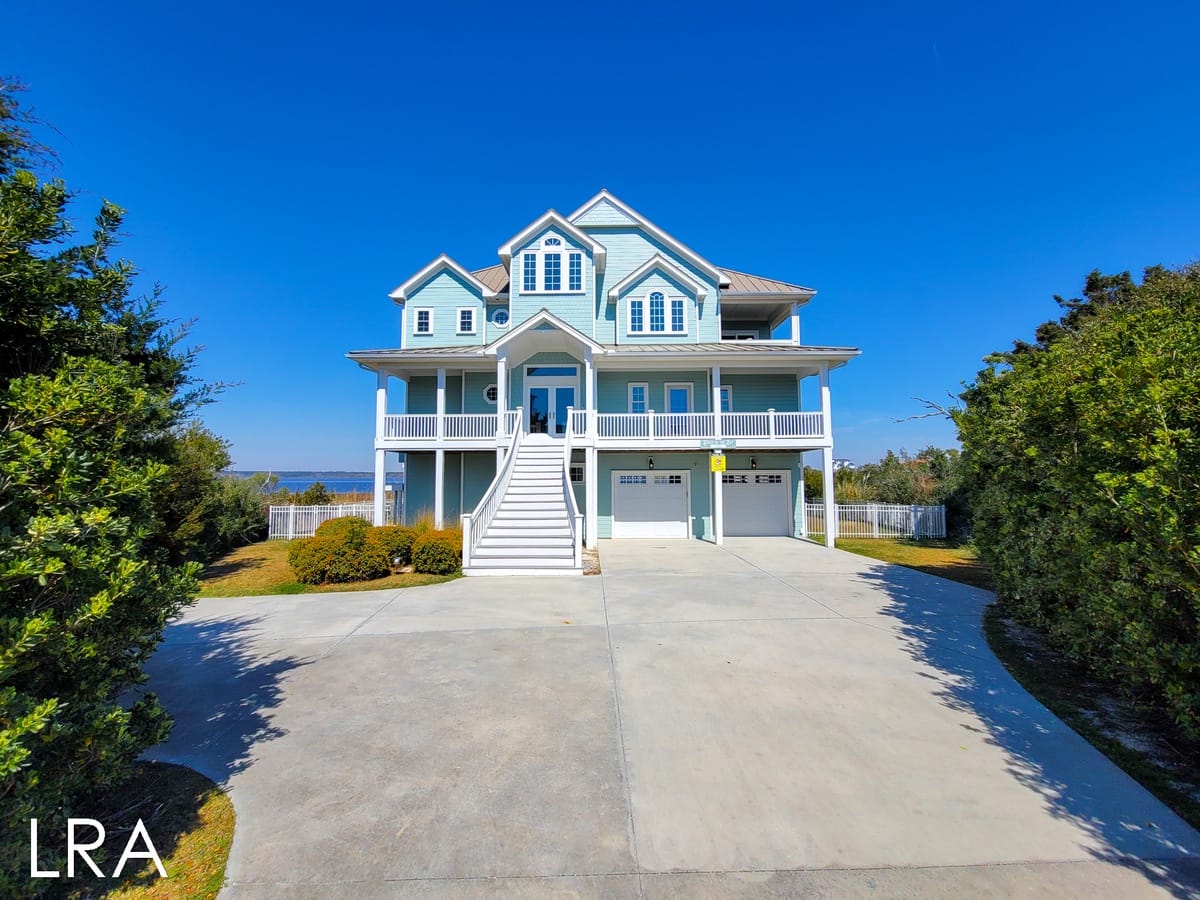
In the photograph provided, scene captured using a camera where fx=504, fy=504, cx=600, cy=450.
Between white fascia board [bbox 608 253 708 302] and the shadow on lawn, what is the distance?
43.8 feet

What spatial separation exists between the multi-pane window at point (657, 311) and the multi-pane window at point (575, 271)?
258cm

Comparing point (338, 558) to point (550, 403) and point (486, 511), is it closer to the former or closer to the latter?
point (486, 511)

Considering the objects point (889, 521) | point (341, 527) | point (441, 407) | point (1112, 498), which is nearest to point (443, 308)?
point (441, 407)

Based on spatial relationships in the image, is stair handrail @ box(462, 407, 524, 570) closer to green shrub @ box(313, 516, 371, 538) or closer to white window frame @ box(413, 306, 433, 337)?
green shrub @ box(313, 516, 371, 538)

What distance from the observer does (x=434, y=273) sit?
18.1 meters

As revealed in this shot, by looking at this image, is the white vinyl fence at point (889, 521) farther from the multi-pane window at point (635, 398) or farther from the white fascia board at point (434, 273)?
the white fascia board at point (434, 273)

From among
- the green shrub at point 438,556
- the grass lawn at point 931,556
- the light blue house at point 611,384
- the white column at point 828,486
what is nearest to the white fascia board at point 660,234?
the light blue house at point 611,384

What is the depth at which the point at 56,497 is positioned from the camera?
7.64 ft

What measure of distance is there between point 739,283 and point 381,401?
13708 millimetres

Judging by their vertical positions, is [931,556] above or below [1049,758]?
above

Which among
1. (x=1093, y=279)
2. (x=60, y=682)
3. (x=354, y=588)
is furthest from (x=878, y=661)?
(x=1093, y=279)

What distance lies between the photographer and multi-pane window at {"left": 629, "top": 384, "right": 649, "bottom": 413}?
1745 centimetres

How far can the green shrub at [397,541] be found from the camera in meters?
11.0

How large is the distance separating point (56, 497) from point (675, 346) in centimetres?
1591
